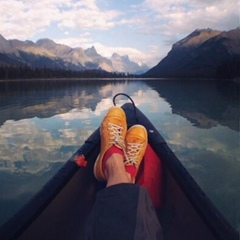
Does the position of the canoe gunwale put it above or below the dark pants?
below

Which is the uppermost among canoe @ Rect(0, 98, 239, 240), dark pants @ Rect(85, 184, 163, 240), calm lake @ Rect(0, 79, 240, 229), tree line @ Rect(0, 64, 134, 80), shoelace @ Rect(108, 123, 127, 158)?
shoelace @ Rect(108, 123, 127, 158)

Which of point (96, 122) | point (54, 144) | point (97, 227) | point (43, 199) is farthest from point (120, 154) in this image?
point (96, 122)

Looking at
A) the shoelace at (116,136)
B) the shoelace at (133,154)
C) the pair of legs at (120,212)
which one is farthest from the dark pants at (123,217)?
the shoelace at (116,136)

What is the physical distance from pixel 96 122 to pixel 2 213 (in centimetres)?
733

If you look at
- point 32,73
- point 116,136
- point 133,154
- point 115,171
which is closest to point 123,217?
point 115,171

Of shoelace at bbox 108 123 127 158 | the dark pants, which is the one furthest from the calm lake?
the dark pants

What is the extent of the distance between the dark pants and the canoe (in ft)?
1.81

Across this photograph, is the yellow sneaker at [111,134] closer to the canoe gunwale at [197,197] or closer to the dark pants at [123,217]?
the canoe gunwale at [197,197]

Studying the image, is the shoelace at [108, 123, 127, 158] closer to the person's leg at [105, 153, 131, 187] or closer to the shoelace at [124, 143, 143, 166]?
the shoelace at [124, 143, 143, 166]

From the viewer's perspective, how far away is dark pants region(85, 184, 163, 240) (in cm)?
208

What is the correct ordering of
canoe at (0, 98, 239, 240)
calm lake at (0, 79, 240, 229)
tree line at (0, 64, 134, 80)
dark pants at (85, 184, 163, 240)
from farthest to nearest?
tree line at (0, 64, 134, 80) < calm lake at (0, 79, 240, 229) < canoe at (0, 98, 239, 240) < dark pants at (85, 184, 163, 240)

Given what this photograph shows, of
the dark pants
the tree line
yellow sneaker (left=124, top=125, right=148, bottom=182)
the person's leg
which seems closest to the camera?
the dark pants

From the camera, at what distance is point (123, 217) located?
2.20 meters

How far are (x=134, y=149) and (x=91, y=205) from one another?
95 cm
